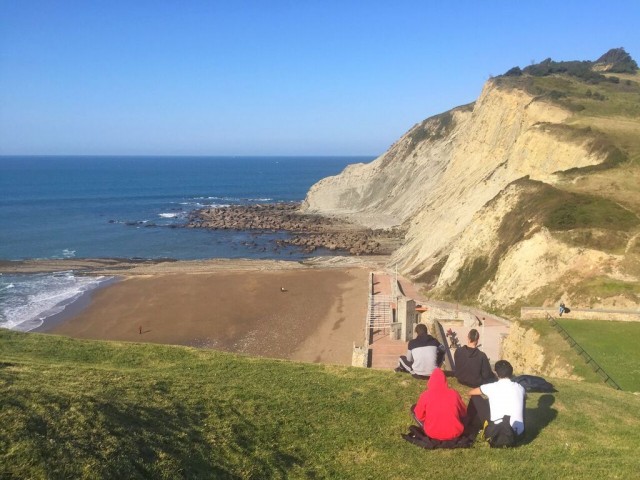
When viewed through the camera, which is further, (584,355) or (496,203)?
(496,203)

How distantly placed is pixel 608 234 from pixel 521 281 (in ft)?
15.6

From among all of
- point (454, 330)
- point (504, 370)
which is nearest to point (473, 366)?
point (504, 370)

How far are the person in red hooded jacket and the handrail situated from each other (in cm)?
894

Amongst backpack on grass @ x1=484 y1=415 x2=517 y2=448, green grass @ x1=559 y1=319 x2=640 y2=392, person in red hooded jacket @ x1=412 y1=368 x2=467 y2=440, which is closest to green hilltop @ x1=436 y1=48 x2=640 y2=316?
green grass @ x1=559 y1=319 x2=640 y2=392

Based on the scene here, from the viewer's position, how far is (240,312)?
3812 centimetres

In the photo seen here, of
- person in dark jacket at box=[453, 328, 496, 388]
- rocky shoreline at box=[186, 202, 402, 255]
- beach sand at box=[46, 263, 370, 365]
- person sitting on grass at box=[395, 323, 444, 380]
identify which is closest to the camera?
person in dark jacket at box=[453, 328, 496, 388]

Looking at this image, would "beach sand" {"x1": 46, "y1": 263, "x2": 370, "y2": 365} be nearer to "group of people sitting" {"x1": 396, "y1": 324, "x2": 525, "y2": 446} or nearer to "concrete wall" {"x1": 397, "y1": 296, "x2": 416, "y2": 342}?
"concrete wall" {"x1": 397, "y1": 296, "x2": 416, "y2": 342}

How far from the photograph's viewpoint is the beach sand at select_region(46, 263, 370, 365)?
3138cm

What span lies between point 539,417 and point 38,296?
1730 inches

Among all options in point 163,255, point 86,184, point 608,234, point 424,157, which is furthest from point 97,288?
point 86,184

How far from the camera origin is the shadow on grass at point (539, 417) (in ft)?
29.9

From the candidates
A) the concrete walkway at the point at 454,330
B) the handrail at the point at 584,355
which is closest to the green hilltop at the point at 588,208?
the concrete walkway at the point at 454,330

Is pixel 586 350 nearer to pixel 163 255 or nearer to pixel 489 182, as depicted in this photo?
pixel 489 182

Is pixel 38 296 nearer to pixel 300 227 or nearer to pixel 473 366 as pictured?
pixel 300 227
